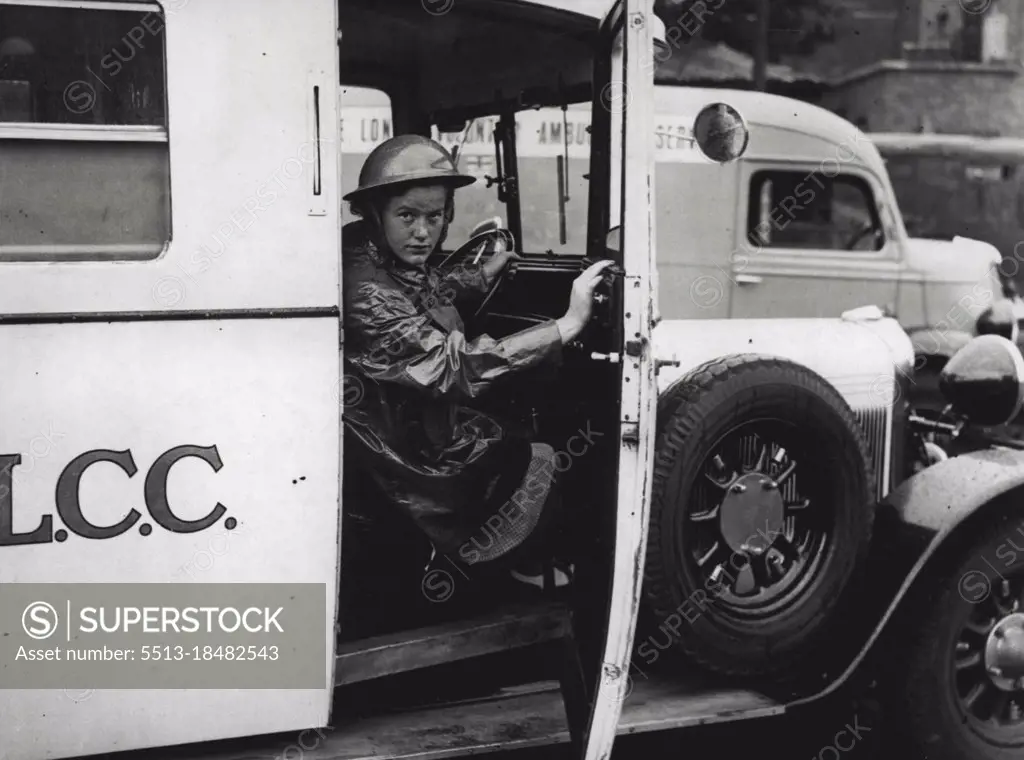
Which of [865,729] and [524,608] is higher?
[524,608]

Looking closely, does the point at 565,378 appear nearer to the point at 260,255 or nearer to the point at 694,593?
the point at 694,593

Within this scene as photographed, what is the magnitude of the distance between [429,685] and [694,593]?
0.83 m

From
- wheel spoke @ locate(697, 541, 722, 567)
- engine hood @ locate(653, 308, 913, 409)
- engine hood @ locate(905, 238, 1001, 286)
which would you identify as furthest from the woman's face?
engine hood @ locate(905, 238, 1001, 286)

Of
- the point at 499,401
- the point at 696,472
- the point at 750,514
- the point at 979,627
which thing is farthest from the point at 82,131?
the point at 979,627

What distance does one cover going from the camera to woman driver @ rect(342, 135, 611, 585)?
2.86m

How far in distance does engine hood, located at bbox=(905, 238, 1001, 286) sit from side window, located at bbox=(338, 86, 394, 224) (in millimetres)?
4081

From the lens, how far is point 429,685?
3502 mm

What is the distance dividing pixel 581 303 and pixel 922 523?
→ 1325mm

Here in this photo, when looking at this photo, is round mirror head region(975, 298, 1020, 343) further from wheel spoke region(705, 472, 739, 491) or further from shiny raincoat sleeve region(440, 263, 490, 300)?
shiny raincoat sleeve region(440, 263, 490, 300)

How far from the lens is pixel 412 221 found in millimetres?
3027

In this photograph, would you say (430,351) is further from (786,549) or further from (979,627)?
(979,627)

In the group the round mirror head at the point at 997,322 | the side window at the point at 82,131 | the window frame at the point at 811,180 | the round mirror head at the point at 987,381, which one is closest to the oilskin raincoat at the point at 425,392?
the side window at the point at 82,131

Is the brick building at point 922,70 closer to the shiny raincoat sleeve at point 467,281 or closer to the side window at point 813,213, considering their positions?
the side window at point 813,213

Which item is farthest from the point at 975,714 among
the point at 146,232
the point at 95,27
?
the point at 95,27
